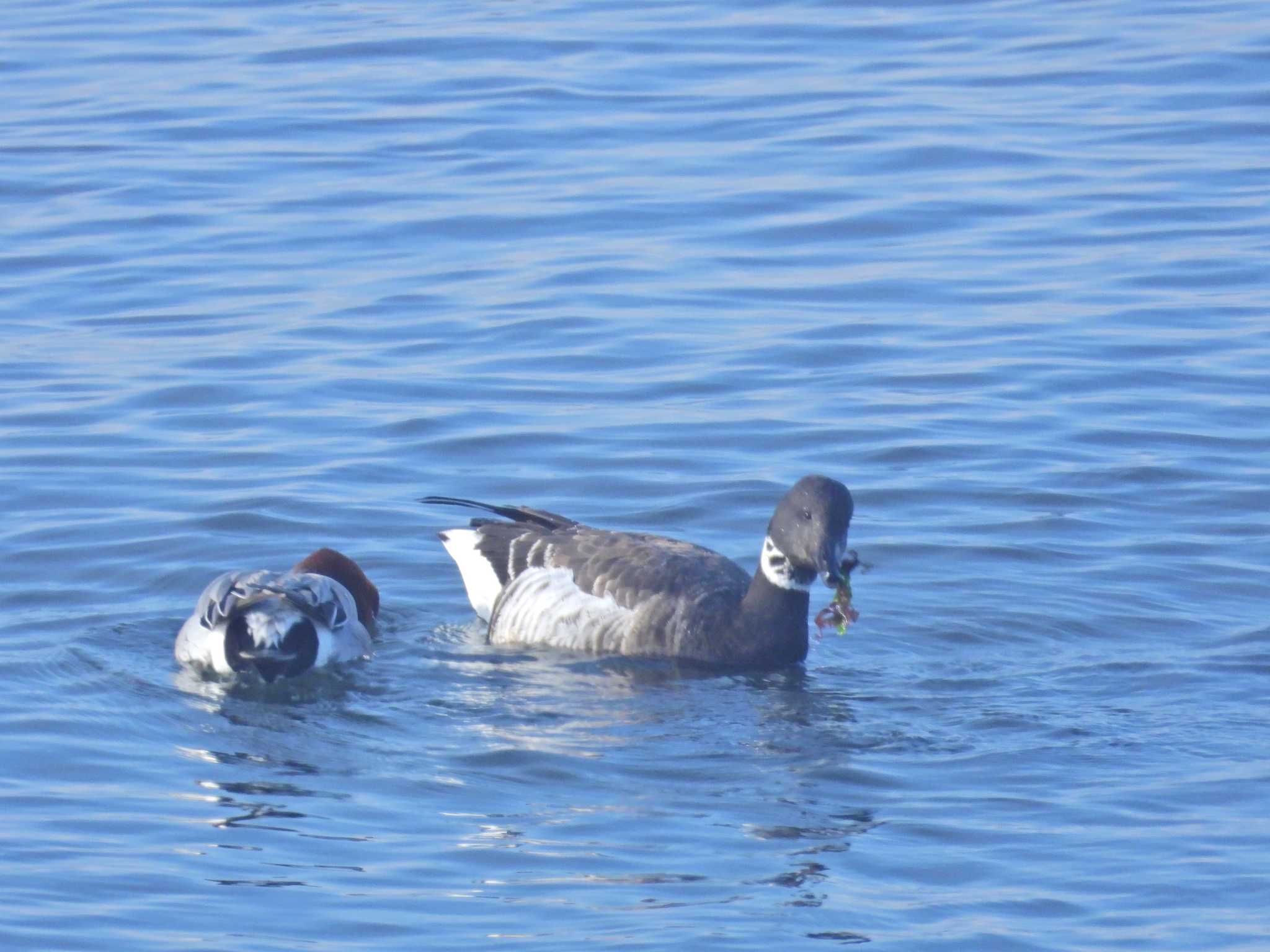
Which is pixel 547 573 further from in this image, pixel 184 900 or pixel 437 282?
pixel 437 282

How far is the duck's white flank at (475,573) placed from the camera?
11672mm

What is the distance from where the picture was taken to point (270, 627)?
413 inches

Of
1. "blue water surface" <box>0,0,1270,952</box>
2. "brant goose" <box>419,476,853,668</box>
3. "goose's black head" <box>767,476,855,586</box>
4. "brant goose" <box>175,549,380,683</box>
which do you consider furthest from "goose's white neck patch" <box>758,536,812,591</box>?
"brant goose" <box>175,549,380,683</box>

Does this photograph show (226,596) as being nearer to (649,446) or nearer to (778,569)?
(778,569)

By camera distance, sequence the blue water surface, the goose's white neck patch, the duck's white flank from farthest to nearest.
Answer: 1. the duck's white flank
2. the goose's white neck patch
3. the blue water surface

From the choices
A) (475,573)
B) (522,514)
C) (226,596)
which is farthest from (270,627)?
(522,514)

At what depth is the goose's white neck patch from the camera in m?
11.1

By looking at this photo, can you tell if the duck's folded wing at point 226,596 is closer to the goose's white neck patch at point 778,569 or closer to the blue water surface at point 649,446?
the blue water surface at point 649,446

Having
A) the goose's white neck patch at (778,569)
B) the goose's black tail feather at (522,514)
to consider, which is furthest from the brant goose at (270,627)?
the goose's white neck patch at (778,569)

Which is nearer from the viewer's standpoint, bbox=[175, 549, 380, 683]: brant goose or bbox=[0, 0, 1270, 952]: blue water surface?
bbox=[0, 0, 1270, 952]: blue water surface

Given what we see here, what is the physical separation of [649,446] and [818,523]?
3.51 m

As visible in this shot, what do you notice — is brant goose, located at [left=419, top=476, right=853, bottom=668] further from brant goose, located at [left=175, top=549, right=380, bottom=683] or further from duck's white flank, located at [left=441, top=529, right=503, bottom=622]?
brant goose, located at [left=175, top=549, right=380, bottom=683]

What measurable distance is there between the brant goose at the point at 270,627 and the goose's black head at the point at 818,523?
7.31ft

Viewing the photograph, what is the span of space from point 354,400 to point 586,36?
39.1 ft
